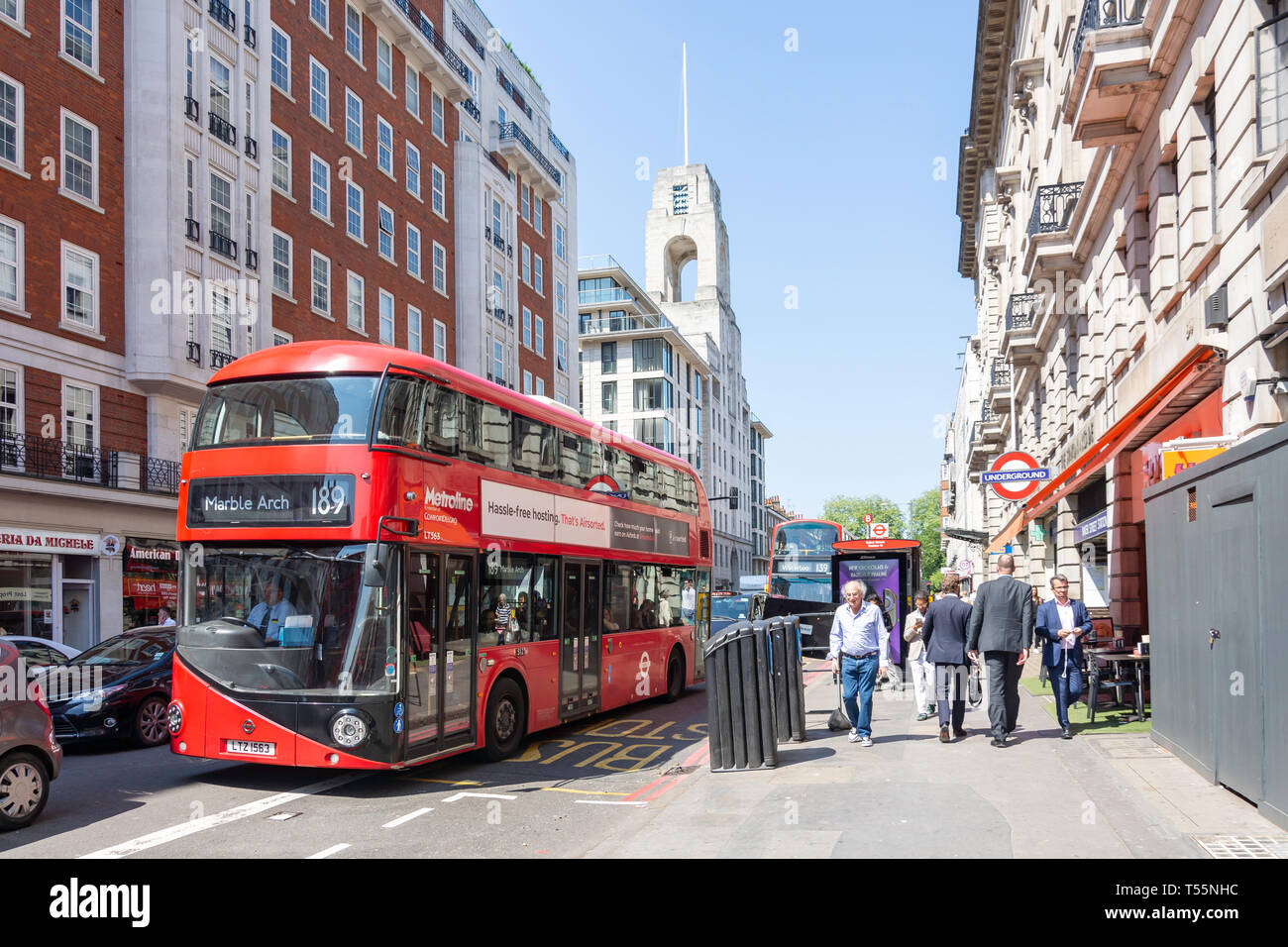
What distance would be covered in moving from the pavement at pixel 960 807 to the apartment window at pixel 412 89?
33.9 m

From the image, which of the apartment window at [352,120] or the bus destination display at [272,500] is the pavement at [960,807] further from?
the apartment window at [352,120]

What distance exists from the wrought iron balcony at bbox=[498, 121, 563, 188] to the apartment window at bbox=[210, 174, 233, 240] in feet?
67.3

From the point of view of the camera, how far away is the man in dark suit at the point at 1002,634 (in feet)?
35.2

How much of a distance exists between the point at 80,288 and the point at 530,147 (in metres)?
29.2

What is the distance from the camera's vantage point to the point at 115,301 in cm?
2431

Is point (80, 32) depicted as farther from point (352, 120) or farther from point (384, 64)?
point (384, 64)

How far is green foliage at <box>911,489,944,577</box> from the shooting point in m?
131

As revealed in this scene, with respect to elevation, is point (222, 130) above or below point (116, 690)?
above

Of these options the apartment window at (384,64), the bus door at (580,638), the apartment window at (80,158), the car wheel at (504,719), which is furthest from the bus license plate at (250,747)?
the apartment window at (384,64)

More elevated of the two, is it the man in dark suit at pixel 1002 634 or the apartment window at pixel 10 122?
the apartment window at pixel 10 122

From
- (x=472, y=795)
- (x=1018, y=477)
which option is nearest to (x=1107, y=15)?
(x=1018, y=477)

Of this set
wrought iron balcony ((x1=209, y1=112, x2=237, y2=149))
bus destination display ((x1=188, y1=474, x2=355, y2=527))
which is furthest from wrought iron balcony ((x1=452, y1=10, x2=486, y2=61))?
bus destination display ((x1=188, y1=474, x2=355, y2=527))

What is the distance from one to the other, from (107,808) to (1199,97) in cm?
1399

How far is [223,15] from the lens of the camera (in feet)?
91.2
